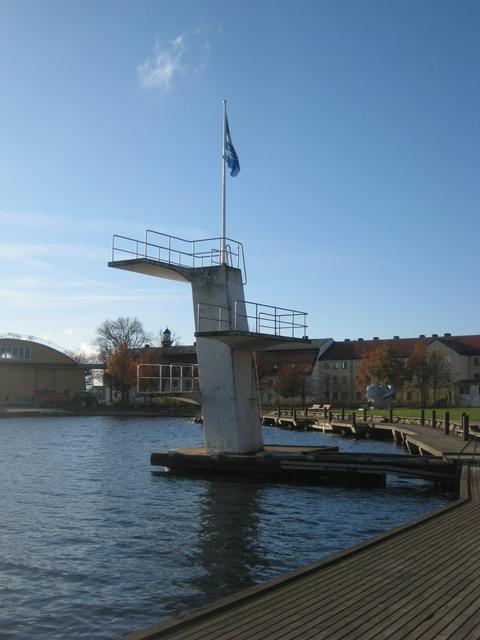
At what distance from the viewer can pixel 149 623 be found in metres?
11.4

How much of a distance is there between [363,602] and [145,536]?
9.50 metres

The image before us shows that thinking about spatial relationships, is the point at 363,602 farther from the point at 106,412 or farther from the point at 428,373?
the point at 428,373

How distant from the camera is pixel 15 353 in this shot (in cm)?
10400

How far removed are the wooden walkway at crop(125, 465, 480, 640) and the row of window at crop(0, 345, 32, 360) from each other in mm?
97775

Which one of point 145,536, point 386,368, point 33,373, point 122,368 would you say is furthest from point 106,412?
point 145,536

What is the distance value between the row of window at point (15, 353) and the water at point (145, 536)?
74547mm

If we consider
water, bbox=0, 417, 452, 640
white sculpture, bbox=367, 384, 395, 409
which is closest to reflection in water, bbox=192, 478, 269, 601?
water, bbox=0, 417, 452, 640

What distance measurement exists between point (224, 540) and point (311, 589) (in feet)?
24.7

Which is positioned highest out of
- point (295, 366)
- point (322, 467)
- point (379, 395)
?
point (295, 366)

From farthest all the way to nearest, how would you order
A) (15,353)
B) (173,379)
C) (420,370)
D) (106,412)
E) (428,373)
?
(15,353) < (420,370) < (428,373) < (106,412) < (173,379)

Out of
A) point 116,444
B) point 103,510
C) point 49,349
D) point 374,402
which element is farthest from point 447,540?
point 49,349

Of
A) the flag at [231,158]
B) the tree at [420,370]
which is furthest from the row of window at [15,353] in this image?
the flag at [231,158]

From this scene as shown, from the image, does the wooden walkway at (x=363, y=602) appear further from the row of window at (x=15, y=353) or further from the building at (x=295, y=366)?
the row of window at (x=15, y=353)

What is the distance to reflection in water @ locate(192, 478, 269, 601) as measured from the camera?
1375 cm
